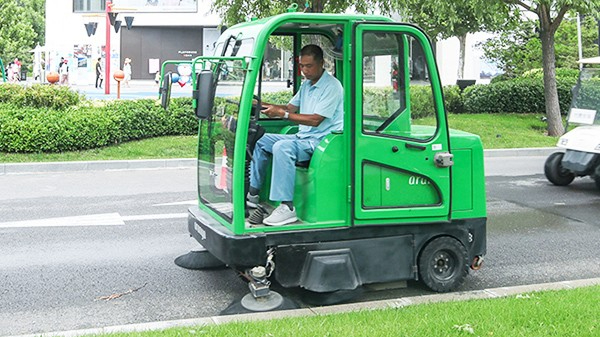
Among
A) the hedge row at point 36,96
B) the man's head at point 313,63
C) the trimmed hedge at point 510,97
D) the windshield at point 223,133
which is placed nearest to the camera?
the windshield at point 223,133

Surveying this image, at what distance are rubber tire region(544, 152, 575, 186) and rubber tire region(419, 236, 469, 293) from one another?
6372 mm

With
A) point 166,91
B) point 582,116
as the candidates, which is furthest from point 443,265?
point 582,116

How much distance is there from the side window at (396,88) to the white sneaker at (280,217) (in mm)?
840

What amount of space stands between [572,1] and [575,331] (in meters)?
12.9

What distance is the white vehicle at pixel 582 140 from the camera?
11.0 meters

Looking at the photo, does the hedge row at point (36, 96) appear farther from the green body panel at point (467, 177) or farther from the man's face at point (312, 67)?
the green body panel at point (467, 177)

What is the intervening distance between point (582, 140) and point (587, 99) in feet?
3.30

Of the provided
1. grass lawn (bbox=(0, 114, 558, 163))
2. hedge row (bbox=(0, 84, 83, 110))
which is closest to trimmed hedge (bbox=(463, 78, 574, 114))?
grass lawn (bbox=(0, 114, 558, 163))

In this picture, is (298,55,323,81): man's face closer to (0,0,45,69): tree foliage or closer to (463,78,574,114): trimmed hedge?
(463,78,574,114): trimmed hedge

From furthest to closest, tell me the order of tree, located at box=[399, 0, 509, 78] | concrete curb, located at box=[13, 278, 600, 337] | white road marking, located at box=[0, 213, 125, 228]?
1. tree, located at box=[399, 0, 509, 78]
2. white road marking, located at box=[0, 213, 125, 228]
3. concrete curb, located at box=[13, 278, 600, 337]

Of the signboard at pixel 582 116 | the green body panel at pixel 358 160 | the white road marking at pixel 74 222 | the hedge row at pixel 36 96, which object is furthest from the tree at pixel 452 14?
the green body panel at pixel 358 160

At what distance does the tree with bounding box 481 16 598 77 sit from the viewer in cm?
2714

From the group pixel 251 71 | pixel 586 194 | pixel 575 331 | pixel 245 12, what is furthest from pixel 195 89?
pixel 245 12

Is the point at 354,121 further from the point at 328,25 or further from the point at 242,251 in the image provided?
the point at 242,251
